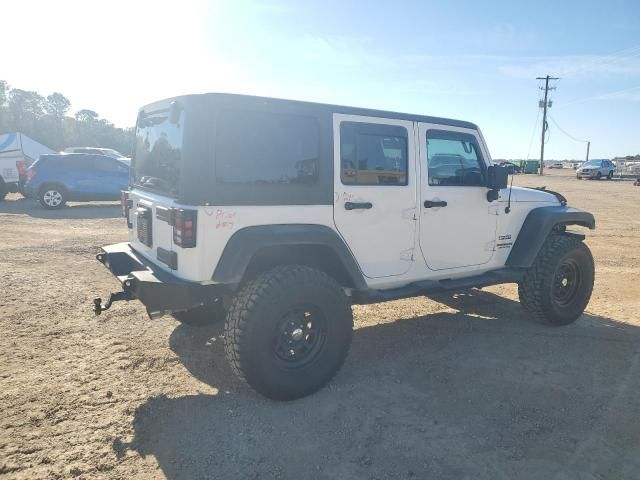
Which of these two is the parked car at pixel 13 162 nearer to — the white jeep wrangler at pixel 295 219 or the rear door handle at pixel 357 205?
the white jeep wrangler at pixel 295 219

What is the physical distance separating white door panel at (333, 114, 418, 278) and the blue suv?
11.4 meters

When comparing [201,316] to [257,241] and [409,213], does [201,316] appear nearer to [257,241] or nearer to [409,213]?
[257,241]

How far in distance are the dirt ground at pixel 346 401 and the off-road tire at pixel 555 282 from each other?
196mm

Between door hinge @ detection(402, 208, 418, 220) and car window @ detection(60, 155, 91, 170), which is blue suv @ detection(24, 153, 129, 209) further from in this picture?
door hinge @ detection(402, 208, 418, 220)

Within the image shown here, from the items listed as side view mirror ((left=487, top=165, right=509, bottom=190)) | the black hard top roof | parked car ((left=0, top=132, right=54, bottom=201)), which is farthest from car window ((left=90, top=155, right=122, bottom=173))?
side view mirror ((left=487, top=165, right=509, bottom=190))

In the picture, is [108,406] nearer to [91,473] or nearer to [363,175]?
[91,473]

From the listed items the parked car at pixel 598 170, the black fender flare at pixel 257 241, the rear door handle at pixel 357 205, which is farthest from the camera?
the parked car at pixel 598 170

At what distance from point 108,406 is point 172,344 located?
3.71ft

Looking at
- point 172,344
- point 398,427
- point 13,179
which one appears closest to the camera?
point 398,427

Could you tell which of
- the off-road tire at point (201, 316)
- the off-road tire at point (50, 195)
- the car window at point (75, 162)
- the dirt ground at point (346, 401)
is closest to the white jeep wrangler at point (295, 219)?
the dirt ground at point (346, 401)

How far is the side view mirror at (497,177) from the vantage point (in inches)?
176

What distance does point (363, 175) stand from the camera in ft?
12.5

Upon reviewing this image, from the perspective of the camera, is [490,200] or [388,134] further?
[490,200]

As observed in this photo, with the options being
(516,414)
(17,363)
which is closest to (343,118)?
(516,414)
